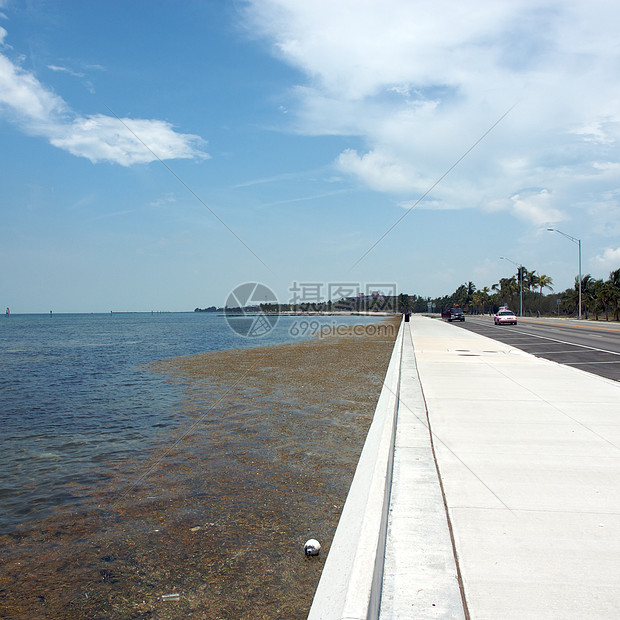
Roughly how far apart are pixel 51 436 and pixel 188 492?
498 cm

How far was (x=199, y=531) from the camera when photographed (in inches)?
208

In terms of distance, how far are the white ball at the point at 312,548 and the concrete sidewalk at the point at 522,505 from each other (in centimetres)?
66

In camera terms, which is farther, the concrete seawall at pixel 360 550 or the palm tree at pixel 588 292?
the palm tree at pixel 588 292

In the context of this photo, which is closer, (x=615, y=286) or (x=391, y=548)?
(x=391, y=548)

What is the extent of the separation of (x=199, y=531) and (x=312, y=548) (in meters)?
1.23

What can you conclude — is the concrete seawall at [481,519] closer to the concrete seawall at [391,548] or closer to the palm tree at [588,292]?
the concrete seawall at [391,548]

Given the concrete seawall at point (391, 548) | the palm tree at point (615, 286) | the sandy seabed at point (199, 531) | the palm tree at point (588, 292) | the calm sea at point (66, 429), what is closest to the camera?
the concrete seawall at point (391, 548)

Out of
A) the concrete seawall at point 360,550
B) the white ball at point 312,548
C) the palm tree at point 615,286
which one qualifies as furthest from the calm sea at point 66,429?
the palm tree at point 615,286

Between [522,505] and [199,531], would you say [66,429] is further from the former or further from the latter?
[522,505]

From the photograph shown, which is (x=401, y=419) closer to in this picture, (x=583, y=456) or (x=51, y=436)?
(x=583, y=456)

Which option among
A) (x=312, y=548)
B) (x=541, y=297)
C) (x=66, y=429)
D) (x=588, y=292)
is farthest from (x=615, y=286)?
(x=312, y=548)

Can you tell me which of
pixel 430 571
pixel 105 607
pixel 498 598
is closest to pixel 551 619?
pixel 498 598

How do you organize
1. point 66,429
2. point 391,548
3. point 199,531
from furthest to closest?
point 66,429
point 199,531
point 391,548

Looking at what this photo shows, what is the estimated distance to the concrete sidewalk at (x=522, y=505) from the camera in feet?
11.7
